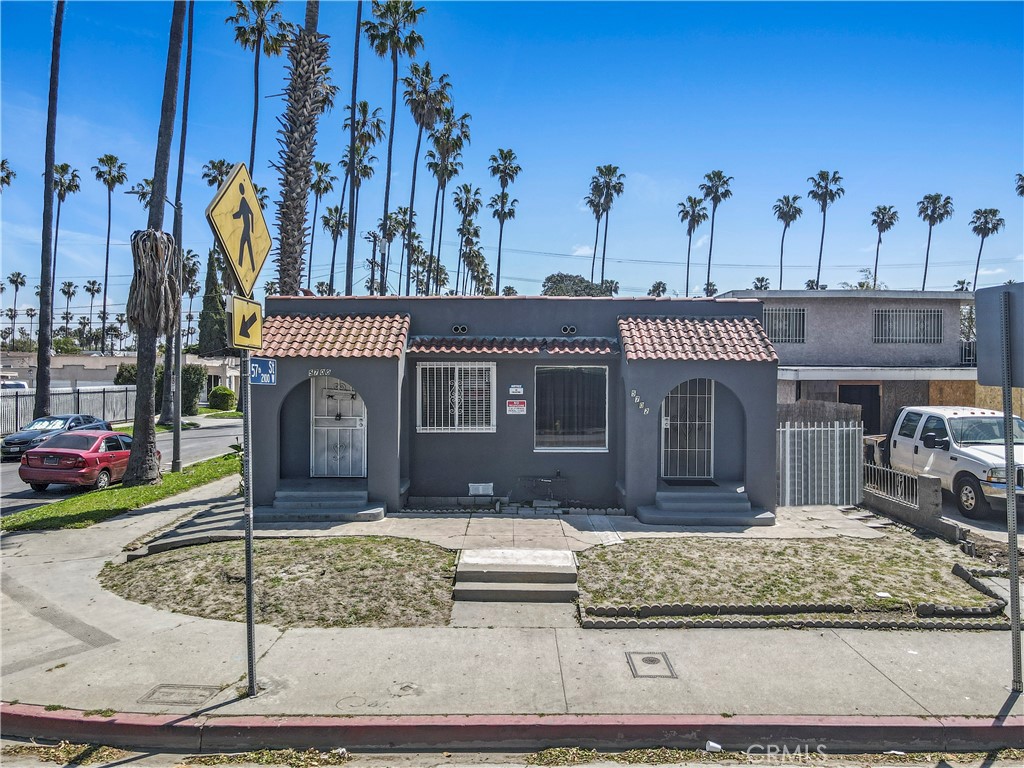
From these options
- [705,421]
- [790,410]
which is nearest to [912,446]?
[790,410]

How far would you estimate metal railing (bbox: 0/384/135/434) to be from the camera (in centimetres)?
2767

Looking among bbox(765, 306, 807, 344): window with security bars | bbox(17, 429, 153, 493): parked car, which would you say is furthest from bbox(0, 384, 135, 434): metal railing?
bbox(765, 306, 807, 344): window with security bars

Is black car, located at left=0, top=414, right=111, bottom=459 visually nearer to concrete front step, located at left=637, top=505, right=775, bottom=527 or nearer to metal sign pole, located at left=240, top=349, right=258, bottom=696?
metal sign pole, located at left=240, top=349, right=258, bottom=696

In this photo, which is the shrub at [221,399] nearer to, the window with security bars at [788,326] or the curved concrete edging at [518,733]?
the window with security bars at [788,326]

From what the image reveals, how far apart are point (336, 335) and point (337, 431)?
1.92 meters

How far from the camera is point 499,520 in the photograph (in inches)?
432

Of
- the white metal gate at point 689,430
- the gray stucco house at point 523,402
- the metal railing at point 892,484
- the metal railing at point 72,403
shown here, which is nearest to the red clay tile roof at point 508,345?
the gray stucco house at point 523,402

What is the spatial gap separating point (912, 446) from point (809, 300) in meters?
8.25

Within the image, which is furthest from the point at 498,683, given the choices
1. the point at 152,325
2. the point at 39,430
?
the point at 39,430

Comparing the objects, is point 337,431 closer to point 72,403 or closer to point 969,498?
point 969,498

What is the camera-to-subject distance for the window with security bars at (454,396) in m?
12.3

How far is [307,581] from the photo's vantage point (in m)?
7.93

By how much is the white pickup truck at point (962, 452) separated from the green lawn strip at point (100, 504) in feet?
53.4

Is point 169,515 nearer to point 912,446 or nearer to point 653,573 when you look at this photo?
point 653,573
